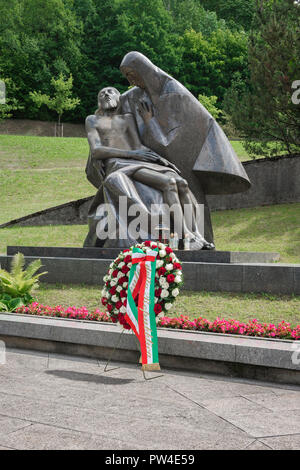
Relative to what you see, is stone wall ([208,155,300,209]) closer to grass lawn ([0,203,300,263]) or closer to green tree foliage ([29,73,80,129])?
grass lawn ([0,203,300,263])

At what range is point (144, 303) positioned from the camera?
18.2ft

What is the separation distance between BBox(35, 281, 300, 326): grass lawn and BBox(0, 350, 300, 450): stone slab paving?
1.74 metres

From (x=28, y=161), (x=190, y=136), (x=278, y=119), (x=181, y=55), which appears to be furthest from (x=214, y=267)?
(x=181, y=55)

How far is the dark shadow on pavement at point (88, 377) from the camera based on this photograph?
5000mm

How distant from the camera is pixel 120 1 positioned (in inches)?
2092

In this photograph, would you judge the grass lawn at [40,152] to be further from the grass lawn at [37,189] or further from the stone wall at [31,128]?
the stone wall at [31,128]

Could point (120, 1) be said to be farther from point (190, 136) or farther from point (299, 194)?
point (190, 136)

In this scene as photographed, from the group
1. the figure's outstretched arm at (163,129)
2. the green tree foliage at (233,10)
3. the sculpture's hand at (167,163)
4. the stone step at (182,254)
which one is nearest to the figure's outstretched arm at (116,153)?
the sculpture's hand at (167,163)

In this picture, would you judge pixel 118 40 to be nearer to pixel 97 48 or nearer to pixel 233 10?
pixel 97 48

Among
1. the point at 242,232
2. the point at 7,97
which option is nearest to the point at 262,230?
the point at 242,232

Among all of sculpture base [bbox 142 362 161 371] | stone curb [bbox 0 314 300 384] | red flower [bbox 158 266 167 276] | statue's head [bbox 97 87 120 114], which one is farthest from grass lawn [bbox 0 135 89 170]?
sculpture base [bbox 142 362 161 371]

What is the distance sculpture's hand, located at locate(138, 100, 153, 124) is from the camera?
35.2ft

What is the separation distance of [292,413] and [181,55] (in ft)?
164

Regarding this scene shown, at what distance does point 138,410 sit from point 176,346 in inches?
61.6
